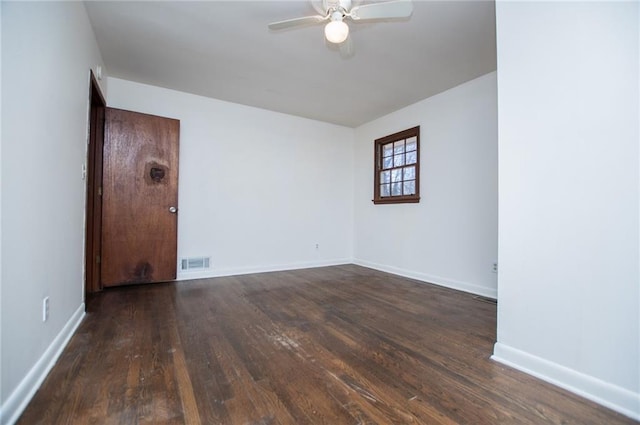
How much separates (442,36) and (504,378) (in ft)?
8.73

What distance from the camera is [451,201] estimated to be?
360 cm

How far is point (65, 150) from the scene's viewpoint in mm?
1918

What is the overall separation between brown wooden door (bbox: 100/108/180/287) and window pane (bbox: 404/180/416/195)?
3173mm

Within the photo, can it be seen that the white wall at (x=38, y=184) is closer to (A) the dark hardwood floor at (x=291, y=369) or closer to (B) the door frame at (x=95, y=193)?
(A) the dark hardwood floor at (x=291, y=369)

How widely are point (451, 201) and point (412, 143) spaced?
42.5 inches

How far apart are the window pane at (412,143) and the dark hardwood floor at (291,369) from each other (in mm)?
2236

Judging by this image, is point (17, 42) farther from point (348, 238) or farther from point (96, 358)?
point (348, 238)

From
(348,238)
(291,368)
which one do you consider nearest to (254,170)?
(348,238)

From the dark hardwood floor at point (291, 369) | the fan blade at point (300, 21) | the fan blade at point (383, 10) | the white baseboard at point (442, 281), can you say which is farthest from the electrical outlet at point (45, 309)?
the white baseboard at point (442, 281)

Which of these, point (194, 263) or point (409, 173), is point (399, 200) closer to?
point (409, 173)

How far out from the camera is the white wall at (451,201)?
321cm

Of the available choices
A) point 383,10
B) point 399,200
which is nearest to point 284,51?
point 383,10

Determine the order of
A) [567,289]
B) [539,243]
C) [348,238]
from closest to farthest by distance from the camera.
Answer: [567,289] → [539,243] → [348,238]

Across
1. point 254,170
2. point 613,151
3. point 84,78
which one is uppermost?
point 84,78
